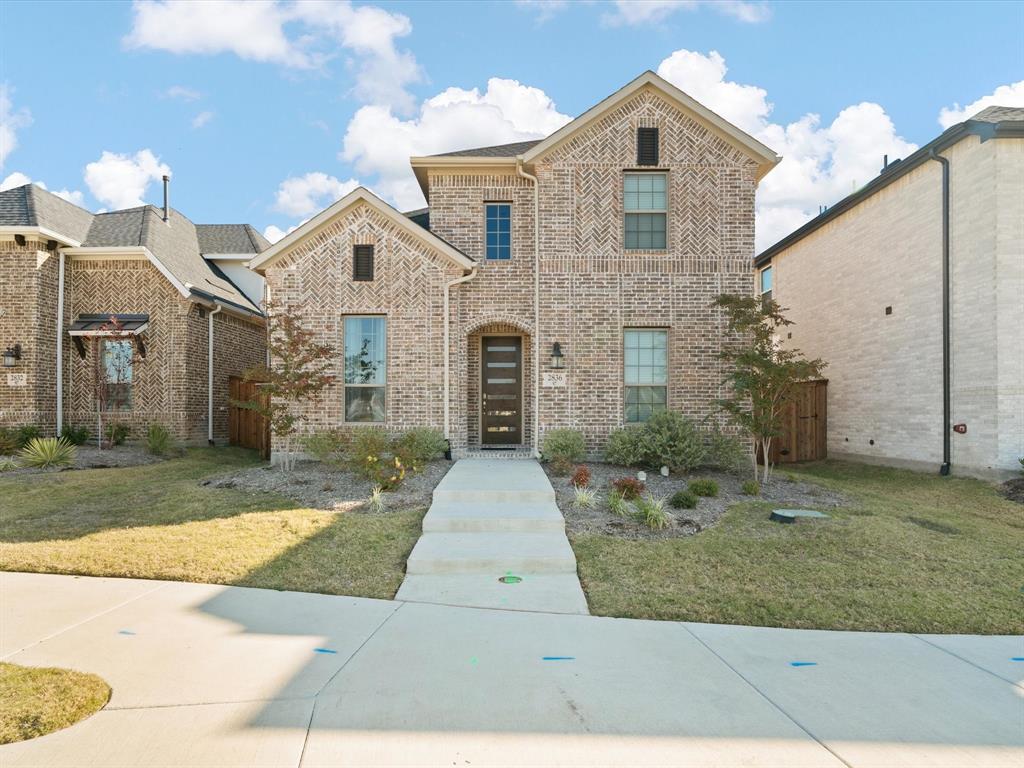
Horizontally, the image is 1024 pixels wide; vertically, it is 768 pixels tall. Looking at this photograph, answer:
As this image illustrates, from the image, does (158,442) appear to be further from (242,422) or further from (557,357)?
(557,357)

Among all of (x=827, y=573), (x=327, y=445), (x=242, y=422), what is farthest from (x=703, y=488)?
(x=242, y=422)

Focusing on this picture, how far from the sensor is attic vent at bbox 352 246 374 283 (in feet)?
38.2

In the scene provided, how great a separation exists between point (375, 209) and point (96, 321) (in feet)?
26.8

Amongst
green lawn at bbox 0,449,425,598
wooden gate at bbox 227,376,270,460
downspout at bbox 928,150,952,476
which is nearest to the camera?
green lawn at bbox 0,449,425,598

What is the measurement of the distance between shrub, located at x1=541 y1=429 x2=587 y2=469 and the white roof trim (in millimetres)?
5464

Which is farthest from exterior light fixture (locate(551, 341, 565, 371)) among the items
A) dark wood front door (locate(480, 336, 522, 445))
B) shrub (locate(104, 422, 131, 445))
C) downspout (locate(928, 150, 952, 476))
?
shrub (locate(104, 422, 131, 445))

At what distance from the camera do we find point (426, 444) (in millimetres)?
10672

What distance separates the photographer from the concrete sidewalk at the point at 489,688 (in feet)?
9.43

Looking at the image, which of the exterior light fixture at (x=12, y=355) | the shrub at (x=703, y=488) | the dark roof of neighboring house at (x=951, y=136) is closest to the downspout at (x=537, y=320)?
the shrub at (x=703, y=488)

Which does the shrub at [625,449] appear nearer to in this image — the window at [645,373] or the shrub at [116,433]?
the window at [645,373]

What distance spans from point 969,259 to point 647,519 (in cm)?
870

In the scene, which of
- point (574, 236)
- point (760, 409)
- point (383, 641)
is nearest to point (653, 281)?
Answer: point (574, 236)

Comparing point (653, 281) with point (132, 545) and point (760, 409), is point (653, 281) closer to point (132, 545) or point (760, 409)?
point (760, 409)

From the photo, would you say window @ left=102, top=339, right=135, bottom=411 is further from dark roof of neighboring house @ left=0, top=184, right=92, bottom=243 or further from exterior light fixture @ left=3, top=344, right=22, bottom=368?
dark roof of neighboring house @ left=0, top=184, right=92, bottom=243
